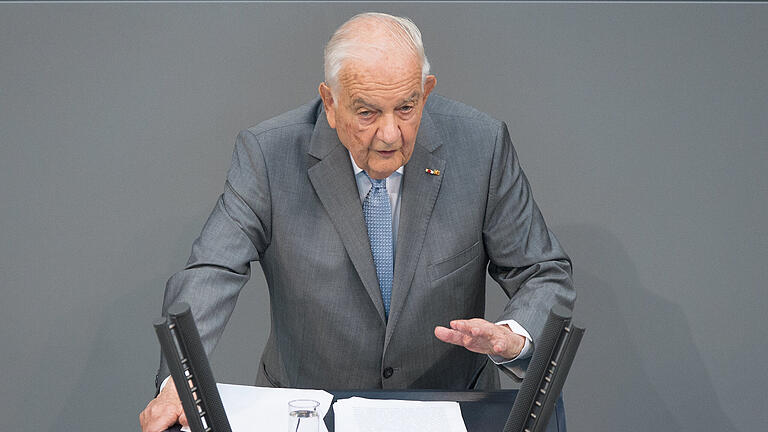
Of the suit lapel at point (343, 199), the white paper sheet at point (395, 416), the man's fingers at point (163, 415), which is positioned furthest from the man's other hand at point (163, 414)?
the suit lapel at point (343, 199)

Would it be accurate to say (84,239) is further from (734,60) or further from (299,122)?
(734,60)

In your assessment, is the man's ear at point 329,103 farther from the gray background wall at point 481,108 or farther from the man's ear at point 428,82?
the gray background wall at point 481,108

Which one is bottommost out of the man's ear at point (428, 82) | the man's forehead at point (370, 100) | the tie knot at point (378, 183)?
the tie knot at point (378, 183)

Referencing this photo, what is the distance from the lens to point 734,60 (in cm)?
Result: 322

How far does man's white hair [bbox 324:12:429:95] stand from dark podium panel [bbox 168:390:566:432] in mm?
705

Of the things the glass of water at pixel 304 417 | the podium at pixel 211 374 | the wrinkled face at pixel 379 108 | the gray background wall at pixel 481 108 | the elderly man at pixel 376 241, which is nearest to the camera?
the podium at pixel 211 374

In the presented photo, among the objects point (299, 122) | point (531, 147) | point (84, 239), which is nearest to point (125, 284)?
point (84, 239)

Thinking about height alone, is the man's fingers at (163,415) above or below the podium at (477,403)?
below

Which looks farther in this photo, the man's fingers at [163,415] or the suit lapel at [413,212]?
the suit lapel at [413,212]

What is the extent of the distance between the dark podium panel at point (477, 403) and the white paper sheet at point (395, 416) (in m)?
0.02

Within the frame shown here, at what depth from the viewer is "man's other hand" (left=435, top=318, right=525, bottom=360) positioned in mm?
1846

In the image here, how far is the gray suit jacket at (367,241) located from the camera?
2.30 meters

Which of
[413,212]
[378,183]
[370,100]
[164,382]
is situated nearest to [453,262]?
[413,212]

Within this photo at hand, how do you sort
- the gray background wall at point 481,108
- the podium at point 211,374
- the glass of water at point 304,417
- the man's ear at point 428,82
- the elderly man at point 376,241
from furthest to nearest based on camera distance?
the gray background wall at point 481,108 → the elderly man at point 376,241 → the man's ear at point 428,82 → the glass of water at point 304,417 → the podium at point 211,374
